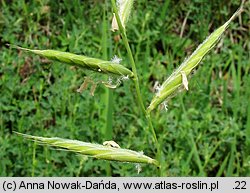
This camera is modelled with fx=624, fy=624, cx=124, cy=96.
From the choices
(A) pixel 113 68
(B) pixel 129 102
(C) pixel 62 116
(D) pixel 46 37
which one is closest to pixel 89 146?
(A) pixel 113 68

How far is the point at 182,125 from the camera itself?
2.47 metres

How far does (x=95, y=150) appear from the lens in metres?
0.93

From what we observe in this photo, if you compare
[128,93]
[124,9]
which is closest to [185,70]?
[124,9]

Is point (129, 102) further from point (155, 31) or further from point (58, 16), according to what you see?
point (58, 16)

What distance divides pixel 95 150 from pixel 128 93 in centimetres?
172

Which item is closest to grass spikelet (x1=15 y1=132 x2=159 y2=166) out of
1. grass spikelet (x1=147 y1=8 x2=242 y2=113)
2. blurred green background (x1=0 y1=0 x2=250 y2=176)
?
grass spikelet (x1=147 y1=8 x2=242 y2=113)

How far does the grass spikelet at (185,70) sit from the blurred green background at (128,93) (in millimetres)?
1050

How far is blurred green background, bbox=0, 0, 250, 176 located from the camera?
2355 millimetres

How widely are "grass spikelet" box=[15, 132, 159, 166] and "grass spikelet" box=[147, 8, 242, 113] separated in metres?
0.08

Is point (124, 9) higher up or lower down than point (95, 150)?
higher up

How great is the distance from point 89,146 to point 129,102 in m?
1.73

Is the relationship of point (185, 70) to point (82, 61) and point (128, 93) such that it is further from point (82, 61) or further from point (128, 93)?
point (128, 93)

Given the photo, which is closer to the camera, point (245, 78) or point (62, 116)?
point (62, 116)

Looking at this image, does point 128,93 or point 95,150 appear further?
point 128,93
